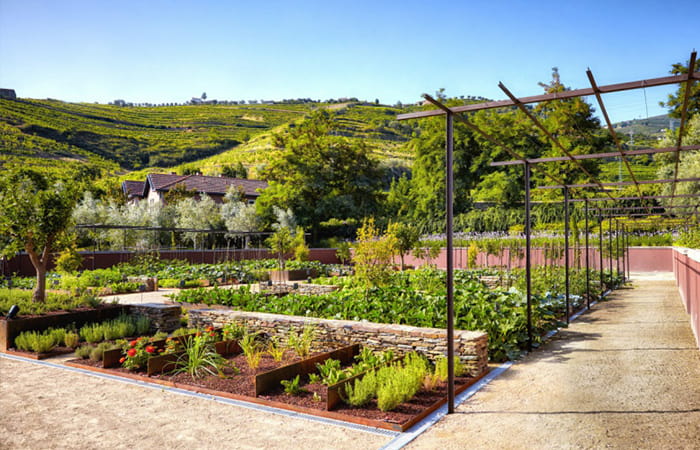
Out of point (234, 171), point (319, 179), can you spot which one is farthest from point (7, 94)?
point (319, 179)

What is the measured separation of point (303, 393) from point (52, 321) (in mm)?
5393

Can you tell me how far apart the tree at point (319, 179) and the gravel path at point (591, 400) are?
26.7 meters

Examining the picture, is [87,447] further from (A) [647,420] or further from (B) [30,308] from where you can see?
(B) [30,308]

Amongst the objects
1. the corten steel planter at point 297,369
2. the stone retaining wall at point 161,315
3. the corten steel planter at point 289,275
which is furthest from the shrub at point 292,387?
the corten steel planter at point 289,275

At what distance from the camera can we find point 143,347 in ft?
21.1

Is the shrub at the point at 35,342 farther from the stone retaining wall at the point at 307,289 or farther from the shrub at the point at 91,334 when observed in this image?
the stone retaining wall at the point at 307,289

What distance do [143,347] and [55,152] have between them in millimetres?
59906

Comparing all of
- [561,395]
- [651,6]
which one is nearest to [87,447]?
[561,395]

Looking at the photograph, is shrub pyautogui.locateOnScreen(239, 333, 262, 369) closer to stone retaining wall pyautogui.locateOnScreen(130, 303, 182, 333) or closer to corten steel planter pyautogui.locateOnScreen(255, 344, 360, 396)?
corten steel planter pyautogui.locateOnScreen(255, 344, 360, 396)

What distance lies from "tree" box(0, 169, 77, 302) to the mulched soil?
3479 mm

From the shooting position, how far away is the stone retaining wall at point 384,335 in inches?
230

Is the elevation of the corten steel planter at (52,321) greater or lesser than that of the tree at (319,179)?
lesser

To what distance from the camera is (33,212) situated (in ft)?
28.9

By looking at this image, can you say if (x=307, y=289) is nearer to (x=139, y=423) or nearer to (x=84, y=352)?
(x=84, y=352)
